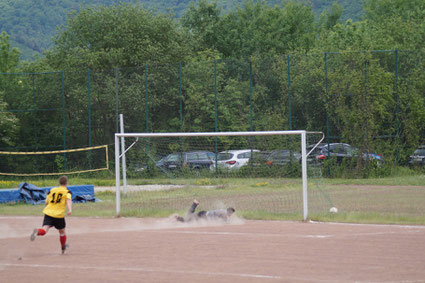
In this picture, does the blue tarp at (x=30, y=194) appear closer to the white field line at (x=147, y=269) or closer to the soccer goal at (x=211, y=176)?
the soccer goal at (x=211, y=176)

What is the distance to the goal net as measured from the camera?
29484mm

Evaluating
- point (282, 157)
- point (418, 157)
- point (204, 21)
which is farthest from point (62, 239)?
point (204, 21)

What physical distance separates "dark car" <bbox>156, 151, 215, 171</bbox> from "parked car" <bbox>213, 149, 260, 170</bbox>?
0.37 m

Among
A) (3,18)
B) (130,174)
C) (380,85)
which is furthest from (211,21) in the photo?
(3,18)

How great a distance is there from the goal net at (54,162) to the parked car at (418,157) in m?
14.2

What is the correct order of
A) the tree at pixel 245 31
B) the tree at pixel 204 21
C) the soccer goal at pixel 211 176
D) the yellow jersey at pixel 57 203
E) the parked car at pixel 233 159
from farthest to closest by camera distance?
1. the tree at pixel 245 31
2. the tree at pixel 204 21
3. the parked car at pixel 233 159
4. the soccer goal at pixel 211 176
5. the yellow jersey at pixel 57 203

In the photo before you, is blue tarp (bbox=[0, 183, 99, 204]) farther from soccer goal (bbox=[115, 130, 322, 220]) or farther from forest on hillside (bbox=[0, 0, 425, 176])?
forest on hillside (bbox=[0, 0, 425, 176])

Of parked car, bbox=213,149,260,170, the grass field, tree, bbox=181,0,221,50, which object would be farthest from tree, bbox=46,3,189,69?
the grass field

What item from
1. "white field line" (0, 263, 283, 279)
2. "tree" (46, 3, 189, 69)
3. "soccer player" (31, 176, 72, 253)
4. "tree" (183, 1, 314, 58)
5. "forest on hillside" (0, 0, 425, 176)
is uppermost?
"tree" (183, 1, 314, 58)

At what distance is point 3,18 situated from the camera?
427ft

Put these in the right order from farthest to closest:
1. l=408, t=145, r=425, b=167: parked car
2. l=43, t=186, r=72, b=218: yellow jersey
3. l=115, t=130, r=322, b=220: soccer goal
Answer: l=408, t=145, r=425, b=167: parked car
l=115, t=130, r=322, b=220: soccer goal
l=43, t=186, r=72, b=218: yellow jersey

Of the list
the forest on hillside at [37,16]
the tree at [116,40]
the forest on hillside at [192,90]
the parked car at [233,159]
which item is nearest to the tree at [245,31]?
the tree at [116,40]

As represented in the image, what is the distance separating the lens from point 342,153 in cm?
2625

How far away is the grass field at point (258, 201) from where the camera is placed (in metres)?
15.4
